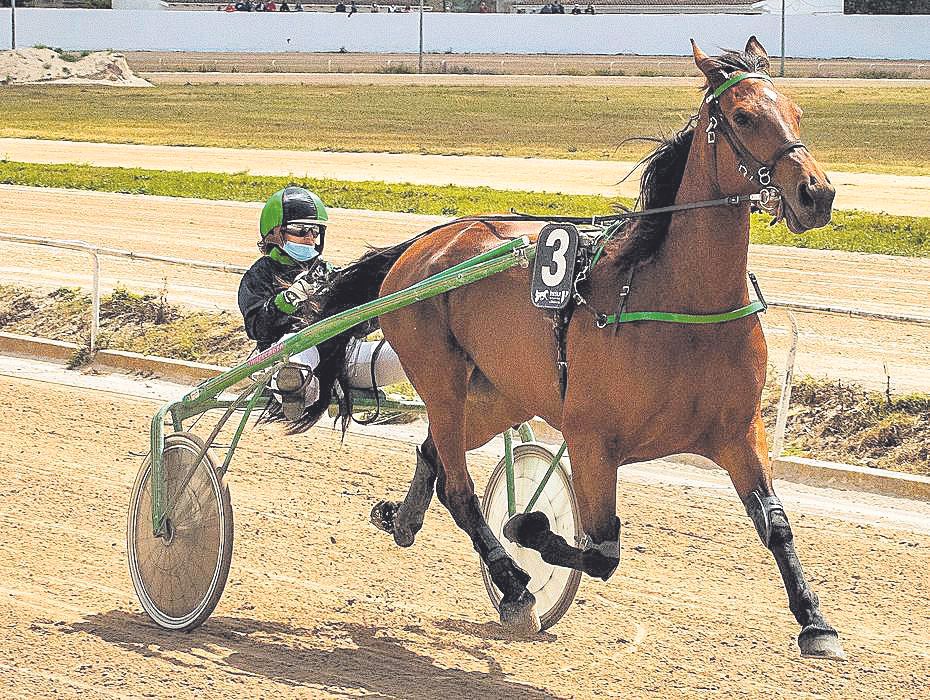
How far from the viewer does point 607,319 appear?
425cm

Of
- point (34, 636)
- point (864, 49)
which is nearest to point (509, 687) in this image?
point (34, 636)

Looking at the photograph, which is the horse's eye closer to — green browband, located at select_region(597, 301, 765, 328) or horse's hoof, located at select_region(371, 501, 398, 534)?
green browband, located at select_region(597, 301, 765, 328)

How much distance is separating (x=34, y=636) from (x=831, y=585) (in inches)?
121

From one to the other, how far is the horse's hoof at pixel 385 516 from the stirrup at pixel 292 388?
0.49 metres

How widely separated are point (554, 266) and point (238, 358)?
634cm

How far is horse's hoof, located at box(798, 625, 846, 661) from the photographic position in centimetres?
397

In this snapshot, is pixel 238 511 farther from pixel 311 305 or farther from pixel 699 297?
pixel 699 297

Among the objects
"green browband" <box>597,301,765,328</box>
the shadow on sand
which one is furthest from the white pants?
"green browband" <box>597,301,765,328</box>

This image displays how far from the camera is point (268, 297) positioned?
5.70m

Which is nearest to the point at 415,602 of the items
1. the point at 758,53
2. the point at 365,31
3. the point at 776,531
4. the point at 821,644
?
the point at 776,531

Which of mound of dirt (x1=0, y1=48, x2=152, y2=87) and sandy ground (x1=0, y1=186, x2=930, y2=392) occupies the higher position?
mound of dirt (x1=0, y1=48, x2=152, y2=87)

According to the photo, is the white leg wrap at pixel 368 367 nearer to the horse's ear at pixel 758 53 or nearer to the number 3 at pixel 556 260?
the number 3 at pixel 556 260

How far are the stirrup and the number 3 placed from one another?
140 cm

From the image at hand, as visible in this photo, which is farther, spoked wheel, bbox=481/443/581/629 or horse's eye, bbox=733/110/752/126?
spoked wheel, bbox=481/443/581/629
